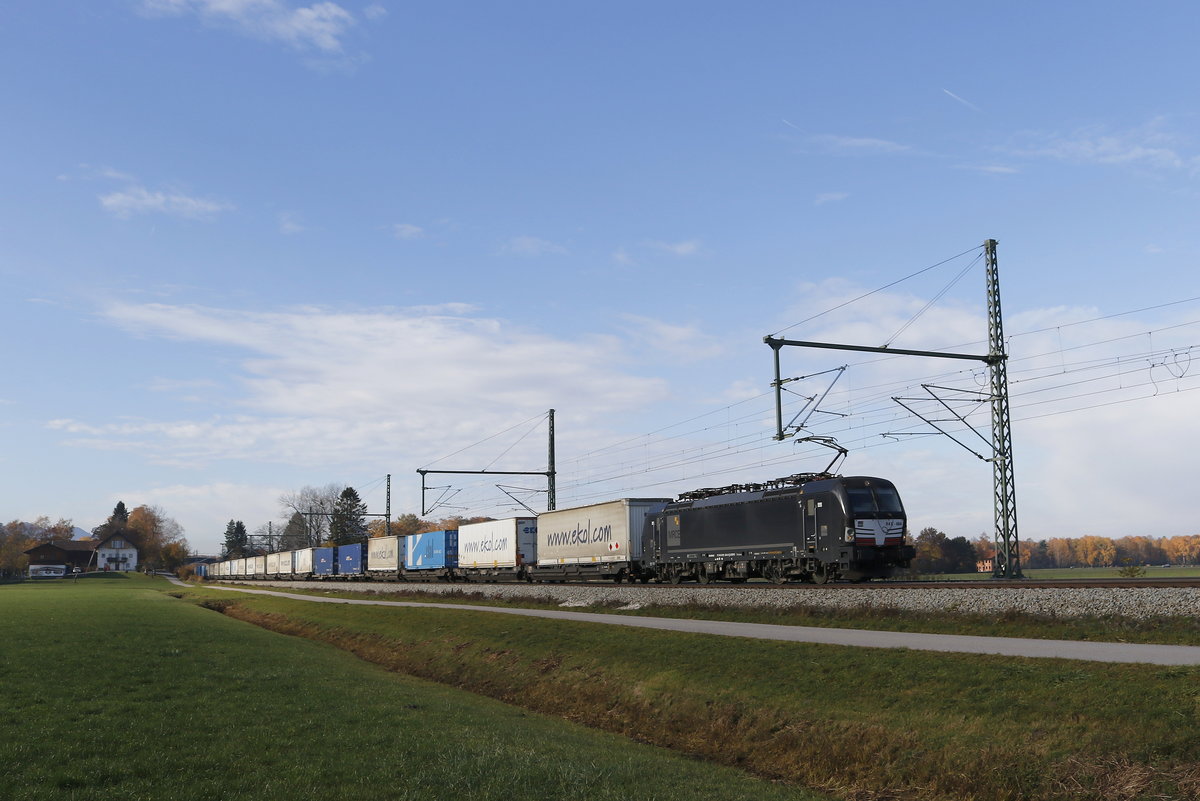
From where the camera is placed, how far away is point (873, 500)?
111 ft

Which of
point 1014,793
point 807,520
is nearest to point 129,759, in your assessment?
point 1014,793

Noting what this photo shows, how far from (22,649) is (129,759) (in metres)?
14.4

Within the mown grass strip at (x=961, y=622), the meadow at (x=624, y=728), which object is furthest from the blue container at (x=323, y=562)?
the meadow at (x=624, y=728)

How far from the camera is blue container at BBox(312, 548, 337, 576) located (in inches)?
3691

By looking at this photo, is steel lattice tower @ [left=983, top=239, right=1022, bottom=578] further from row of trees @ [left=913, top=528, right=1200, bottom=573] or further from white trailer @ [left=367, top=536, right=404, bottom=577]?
row of trees @ [left=913, top=528, right=1200, bottom=573]

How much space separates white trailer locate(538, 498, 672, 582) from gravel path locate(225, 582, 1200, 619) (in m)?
8.74

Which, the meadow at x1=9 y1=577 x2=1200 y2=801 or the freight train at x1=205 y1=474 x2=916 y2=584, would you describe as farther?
the freight train at x1=205 y1=474 x2=916 y2=584

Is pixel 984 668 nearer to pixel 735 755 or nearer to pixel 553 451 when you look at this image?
pixel 735 755

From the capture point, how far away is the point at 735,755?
15703mm

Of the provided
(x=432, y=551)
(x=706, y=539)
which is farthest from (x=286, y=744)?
(x=432, y=551)

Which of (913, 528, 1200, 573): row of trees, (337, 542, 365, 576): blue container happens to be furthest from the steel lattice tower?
(913, 528, 1200, 573): row of trees

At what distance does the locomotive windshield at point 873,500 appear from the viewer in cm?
3328

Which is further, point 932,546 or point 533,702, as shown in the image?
point 932,546

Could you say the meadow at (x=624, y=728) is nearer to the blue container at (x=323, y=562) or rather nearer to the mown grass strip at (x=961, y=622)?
the mown grass strip at (x=961, y=622)
